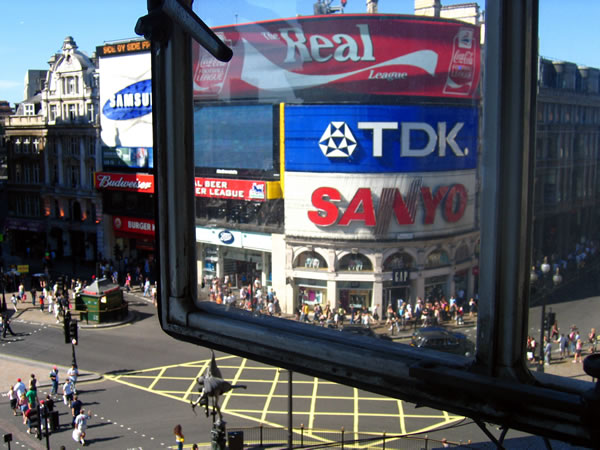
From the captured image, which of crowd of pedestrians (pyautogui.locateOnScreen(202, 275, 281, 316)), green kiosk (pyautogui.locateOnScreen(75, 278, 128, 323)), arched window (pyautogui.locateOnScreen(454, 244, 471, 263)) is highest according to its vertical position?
arched window (pyautogui.locateOnScreen(454, 244, 471, 263))

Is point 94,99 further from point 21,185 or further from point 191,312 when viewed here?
point 191,312

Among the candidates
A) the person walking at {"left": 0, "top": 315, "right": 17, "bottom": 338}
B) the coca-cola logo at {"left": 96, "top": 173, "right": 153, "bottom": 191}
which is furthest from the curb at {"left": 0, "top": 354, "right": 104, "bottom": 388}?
the coca-cola logo at {"left": 96, "top": 173, "right": 153, "bottom": 191}

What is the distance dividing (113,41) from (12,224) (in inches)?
619

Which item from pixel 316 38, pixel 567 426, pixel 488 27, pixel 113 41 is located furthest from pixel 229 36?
pixel 113 41

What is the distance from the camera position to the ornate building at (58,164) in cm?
3781

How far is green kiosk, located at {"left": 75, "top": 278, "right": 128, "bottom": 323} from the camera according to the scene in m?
25.3

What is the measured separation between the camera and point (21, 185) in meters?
42.2

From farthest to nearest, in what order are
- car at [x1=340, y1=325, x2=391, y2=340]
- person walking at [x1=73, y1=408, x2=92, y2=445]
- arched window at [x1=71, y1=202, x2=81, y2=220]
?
arched window at [x1=71, y1=202, x2=81, y2=220] < person walking at [x1=73, y1=408, x2=92, y2=445] < car at [x1=340, y1=325, x2=391, y2=340]

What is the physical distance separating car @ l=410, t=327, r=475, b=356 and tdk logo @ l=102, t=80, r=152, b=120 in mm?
32817

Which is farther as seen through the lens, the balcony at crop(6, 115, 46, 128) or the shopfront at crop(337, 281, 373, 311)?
the balcony at crop(6, 115, 46, 128)

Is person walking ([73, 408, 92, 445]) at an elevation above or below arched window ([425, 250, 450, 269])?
below

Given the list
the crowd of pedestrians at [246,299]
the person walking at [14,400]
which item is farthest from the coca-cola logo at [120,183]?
the crowd of pedestrians at [246,299]

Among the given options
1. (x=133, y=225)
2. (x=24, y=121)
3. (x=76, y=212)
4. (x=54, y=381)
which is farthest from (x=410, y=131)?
(x=24, y=121)

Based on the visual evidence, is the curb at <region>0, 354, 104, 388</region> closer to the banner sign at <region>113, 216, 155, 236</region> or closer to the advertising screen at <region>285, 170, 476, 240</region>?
the banner sign at <region>113, 216, 155, 236</region>
